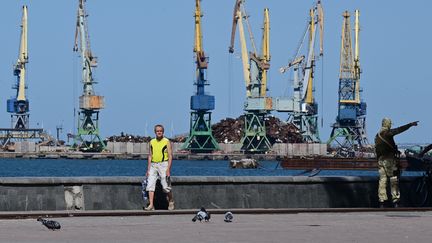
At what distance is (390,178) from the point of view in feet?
72.4

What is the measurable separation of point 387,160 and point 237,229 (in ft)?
18.0

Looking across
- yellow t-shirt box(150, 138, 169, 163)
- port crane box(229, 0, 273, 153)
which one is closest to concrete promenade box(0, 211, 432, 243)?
yellow t-shirt box(150, 138, 169, 163)

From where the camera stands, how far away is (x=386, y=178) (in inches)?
867

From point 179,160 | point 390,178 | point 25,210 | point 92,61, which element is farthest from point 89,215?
point 179,160

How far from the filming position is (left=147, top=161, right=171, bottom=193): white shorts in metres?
20.9

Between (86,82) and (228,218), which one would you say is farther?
(86,82)

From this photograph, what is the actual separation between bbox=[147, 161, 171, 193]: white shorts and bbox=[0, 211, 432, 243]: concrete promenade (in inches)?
33.2

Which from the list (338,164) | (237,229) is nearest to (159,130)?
(237,229)

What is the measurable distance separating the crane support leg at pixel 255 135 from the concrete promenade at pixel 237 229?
162275mm

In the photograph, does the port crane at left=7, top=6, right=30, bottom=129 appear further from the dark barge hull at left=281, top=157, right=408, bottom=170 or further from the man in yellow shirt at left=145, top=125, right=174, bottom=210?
the man in yellow shirt at left=145, top=125, right=174, bottom=210

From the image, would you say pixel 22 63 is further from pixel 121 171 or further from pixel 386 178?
pixel 386 178

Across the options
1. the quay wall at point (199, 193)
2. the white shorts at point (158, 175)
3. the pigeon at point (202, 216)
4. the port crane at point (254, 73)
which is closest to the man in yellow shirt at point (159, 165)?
the white shorts at point (158, 175)

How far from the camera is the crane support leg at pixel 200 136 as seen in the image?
176000 mm

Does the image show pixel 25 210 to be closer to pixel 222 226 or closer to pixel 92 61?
pixel 222 226
